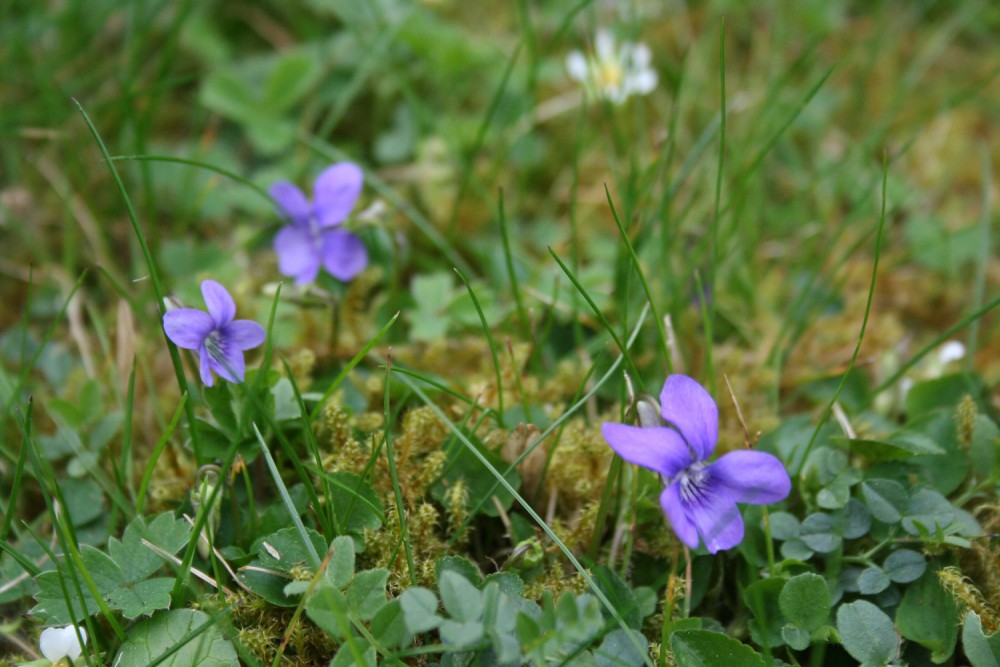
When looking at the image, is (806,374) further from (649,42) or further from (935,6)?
(935,6)

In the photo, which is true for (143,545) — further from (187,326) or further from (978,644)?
(978,644)

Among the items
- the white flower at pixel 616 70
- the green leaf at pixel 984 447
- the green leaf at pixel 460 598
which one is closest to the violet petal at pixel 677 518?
the green leaf at pixel 460 598

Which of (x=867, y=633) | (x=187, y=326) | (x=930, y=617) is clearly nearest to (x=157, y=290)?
(x=187, y=326)

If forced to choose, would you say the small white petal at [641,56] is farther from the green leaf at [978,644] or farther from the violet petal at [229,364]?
the green leaf at [978,644]

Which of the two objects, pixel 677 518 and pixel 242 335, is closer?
pixel 677 518

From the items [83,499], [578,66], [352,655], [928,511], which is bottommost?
[83,499]

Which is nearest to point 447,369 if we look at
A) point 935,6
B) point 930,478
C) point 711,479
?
point 711,479

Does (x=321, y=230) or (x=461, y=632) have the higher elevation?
(x=321, y=230)
